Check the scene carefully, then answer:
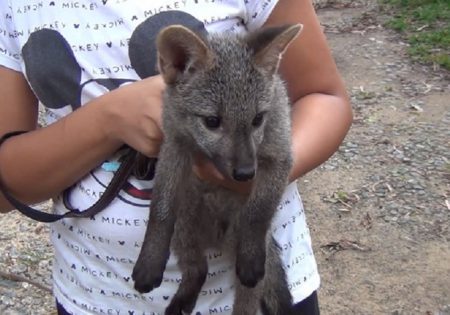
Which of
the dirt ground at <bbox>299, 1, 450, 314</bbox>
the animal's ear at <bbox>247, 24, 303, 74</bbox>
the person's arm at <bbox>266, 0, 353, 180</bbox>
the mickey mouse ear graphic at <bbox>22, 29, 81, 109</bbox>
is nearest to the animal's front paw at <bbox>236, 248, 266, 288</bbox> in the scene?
the person's arm at <bbox>266, 0, 353, 180</bbox>

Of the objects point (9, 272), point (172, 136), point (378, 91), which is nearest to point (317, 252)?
point (9, 272)

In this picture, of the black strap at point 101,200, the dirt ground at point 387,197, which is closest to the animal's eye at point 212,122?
the black strap at point 101,200

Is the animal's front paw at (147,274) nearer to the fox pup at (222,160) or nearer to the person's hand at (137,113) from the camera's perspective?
the fox pup at (222,160)

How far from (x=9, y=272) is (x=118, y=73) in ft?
8.28

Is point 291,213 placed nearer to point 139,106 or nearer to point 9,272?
point 139,106

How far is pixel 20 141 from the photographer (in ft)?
6.79

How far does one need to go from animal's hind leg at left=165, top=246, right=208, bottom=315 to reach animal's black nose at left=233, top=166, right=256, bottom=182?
11.2 inches

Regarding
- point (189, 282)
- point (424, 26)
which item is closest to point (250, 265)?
point (189, 282)

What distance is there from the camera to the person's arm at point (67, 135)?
73.2 inches

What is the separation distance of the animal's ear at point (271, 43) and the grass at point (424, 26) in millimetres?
4687

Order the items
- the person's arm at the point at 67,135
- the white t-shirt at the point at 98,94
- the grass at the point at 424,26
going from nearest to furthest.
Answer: the person's arm at the point at 67,135 → the white t-shirt at the point at 98,94 → the grass at the point at 424,26

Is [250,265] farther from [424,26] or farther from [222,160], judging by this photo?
[424,26]

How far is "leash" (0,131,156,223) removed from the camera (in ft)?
6.34

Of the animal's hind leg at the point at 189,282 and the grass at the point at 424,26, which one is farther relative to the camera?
the grass at the point at 424,26
